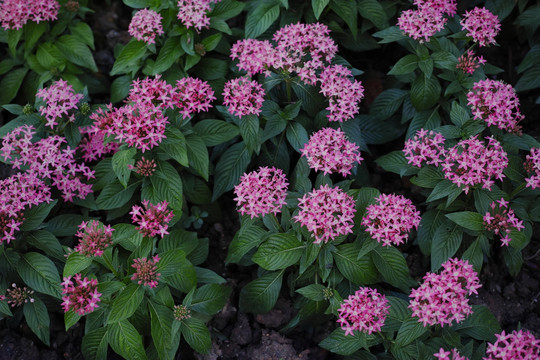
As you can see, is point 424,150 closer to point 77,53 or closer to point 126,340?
point 126,340

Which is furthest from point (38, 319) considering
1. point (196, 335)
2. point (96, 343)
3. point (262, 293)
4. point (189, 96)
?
point (189, 96)

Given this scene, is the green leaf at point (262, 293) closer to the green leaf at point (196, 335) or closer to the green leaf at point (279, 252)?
the green leaf at point (279, 252)

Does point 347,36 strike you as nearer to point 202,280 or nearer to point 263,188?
point 263,188

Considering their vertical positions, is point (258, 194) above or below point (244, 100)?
below

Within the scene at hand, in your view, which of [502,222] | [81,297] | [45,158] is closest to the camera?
[81,297]

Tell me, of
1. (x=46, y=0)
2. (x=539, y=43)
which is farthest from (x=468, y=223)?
(x=46, y=0)

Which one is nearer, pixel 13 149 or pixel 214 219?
pixel 13 149

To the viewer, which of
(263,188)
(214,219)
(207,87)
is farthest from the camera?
(214,219)
